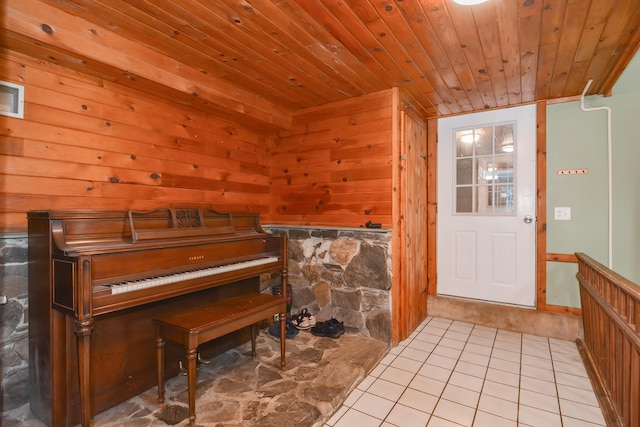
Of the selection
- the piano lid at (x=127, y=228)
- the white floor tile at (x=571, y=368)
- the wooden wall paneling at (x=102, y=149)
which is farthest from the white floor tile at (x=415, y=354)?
the wooden wall paneling at (x=102, y=149)

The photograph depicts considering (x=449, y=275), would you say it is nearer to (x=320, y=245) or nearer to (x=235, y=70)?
(x=320, y=245)

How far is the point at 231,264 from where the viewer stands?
2352 millimetres

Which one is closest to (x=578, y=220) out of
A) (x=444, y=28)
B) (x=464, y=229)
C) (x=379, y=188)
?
(x=464, y=229)

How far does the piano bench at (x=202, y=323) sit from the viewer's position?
1.76m

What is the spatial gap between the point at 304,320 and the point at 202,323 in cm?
146

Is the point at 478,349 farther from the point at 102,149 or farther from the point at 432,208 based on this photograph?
the point at 102,149

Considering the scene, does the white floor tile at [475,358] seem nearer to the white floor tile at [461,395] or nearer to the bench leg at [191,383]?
the white floor tile at [461,395]

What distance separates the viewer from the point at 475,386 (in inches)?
89.9

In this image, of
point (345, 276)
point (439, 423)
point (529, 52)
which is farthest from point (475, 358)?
point (529, 52)

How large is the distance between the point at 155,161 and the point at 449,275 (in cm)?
322

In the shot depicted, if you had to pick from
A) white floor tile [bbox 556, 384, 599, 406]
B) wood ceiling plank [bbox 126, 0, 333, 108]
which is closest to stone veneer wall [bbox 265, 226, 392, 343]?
white floor tile [bbox 556, 384, 599, 406]

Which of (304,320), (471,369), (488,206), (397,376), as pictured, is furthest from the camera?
(488,206)

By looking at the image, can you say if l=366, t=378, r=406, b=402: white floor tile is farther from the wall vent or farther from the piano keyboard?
the wall vent

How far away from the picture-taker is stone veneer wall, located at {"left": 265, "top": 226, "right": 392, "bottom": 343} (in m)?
2.92
